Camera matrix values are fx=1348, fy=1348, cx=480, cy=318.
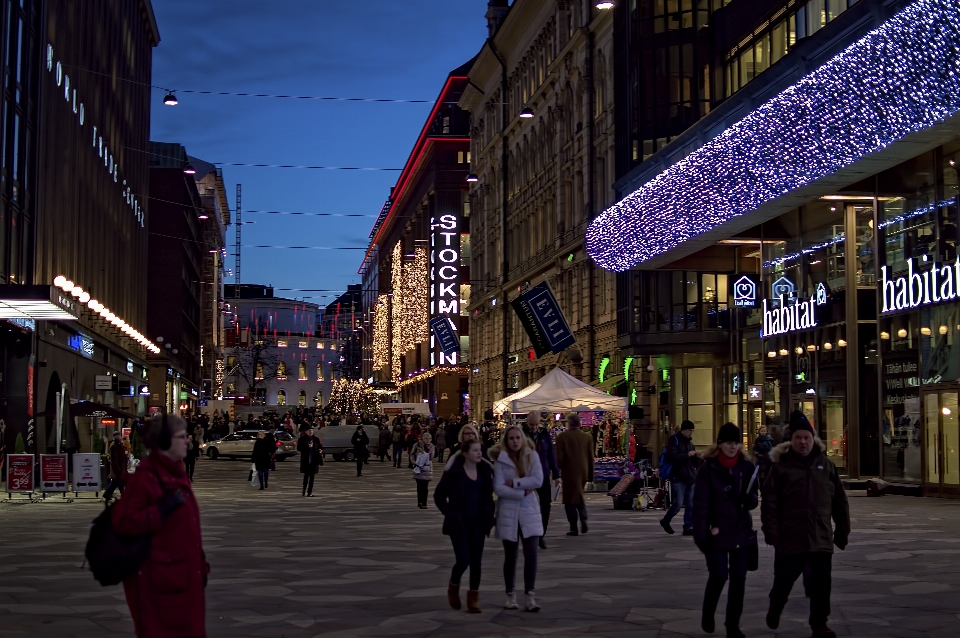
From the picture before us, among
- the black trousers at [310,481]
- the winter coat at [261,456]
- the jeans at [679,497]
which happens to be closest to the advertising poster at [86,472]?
the black trousers at [310,481]

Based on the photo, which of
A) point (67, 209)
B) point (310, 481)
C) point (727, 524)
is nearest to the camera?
point (727, 524)

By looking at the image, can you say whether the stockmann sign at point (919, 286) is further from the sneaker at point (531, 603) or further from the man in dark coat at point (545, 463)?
the sneaker at point (531, 603)

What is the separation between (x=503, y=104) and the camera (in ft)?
239

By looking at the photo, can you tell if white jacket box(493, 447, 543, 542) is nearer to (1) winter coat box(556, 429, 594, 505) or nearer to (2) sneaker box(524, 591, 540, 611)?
(2) sneaker box(524, 591, 540, 611)

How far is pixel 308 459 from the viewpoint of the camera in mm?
29984

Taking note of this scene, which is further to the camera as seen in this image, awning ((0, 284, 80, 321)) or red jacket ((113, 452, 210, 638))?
awning ((0, 284, 80, 321))

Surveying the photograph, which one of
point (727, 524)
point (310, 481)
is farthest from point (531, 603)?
point (310, 481)

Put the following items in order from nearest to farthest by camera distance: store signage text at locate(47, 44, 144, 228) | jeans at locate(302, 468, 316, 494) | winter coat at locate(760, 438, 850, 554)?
winter coat at locate(760, 438, 850, 554), jeans at locate(302, 468, 316, 494), store signage text at locate(47, 44, 144, 228)

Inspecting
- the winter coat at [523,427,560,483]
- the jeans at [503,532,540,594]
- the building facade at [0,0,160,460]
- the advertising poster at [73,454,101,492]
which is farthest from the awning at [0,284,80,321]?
the jeans at [503,532,540,594]

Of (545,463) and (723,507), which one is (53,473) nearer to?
(545,463)

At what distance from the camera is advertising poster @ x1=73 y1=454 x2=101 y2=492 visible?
2842 cm

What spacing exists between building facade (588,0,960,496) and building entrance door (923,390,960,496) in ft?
0.13

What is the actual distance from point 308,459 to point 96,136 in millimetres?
25038

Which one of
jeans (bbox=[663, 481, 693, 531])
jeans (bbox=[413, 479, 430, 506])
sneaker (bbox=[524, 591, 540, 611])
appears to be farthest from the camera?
jeans (bbox=[413, 479, 430, 506])
